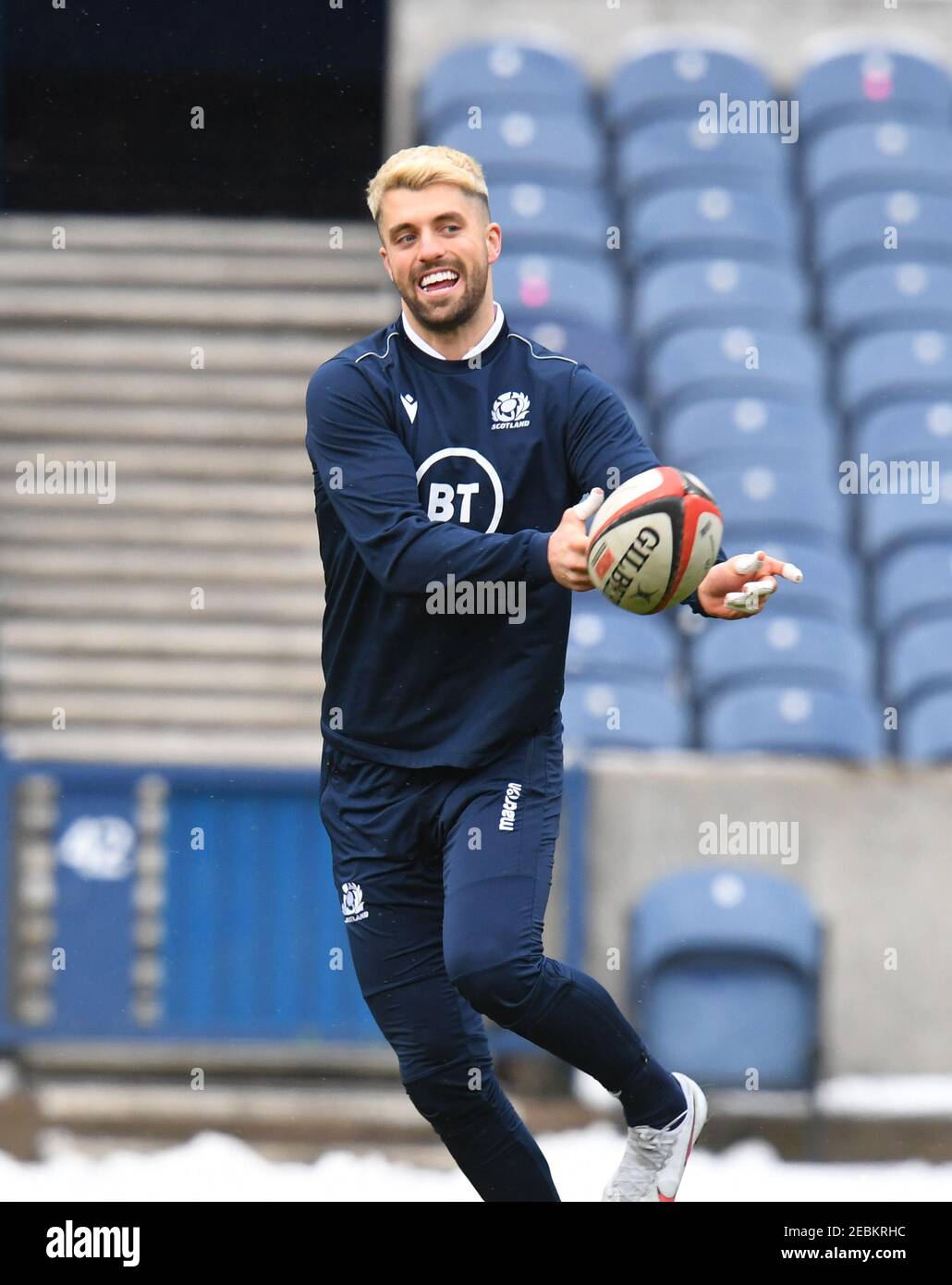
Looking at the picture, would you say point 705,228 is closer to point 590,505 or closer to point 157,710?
point 157,710

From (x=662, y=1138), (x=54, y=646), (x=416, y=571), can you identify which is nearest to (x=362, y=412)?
(x=416, y=571)

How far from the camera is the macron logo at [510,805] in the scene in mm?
3768

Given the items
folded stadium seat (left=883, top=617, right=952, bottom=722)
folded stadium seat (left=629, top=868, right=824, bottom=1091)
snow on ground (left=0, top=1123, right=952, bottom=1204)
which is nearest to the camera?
snow on ground (left=0, top=1123, right=952, bottom=1204)

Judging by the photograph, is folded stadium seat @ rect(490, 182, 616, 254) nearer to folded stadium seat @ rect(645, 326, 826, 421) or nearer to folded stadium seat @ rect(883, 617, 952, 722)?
folded stadium seat @ rect(645, 326, 826, 421)

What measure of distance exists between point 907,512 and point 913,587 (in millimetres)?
458

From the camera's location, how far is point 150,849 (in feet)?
22.6

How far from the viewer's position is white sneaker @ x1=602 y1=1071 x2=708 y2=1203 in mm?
3951

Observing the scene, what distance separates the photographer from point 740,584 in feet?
11.9

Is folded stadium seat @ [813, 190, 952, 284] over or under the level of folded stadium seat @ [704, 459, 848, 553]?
over

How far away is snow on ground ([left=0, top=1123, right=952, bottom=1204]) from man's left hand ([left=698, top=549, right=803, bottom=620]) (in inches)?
116

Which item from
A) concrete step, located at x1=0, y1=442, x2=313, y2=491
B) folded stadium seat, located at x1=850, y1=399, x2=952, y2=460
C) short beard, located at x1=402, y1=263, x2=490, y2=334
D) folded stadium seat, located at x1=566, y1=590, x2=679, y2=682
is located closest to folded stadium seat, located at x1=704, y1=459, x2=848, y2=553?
folded stadium seat, located at x1=850, y1=399, x2=952, y2=460

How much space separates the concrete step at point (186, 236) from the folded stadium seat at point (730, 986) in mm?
4604

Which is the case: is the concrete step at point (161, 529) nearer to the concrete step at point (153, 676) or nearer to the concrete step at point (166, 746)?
the concrete step at point (153, 676)
